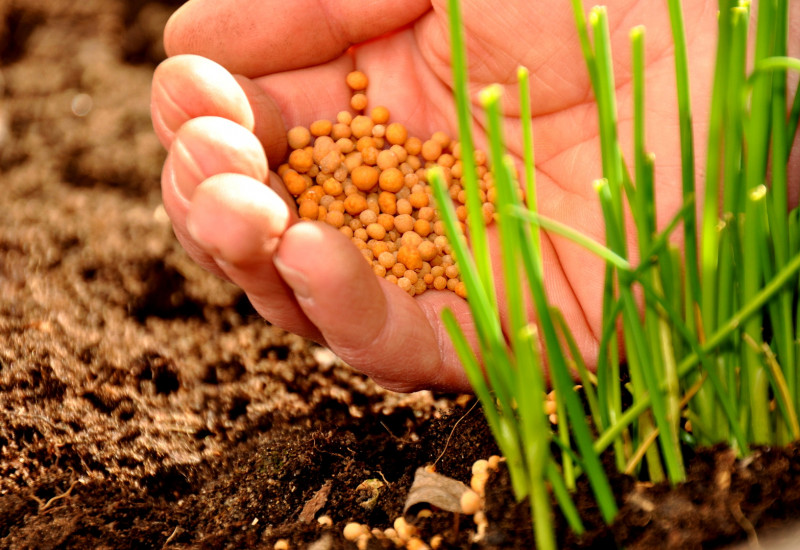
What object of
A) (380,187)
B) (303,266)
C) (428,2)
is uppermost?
(428,2)

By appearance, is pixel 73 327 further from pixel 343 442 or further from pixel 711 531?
pixel 711 531

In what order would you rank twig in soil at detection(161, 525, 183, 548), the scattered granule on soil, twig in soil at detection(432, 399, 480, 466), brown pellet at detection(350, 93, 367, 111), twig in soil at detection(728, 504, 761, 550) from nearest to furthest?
twig in soil at detection(728, 504, 761, 550) < twig in soil at detection(161, 525, 183, 548) < twig in soil at detection(432, 399, 480, 466) < the scattered granule on soil < brown pellet at detection(350, 93, 367, 111)

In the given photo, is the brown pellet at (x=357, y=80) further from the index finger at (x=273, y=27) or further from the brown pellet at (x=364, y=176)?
the brown pellet at (x=364, y=176)

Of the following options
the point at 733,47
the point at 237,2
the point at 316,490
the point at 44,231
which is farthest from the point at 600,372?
the point at 44,231

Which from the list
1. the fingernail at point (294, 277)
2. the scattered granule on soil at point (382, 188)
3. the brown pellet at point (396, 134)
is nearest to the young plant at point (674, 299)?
the fingernail at point (294, 277)

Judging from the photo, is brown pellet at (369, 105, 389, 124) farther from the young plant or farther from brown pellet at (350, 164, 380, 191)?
the young plant

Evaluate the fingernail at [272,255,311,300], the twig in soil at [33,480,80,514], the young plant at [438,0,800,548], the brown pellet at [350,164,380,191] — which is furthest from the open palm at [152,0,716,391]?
the twig in soil at [33,480,80,514]
